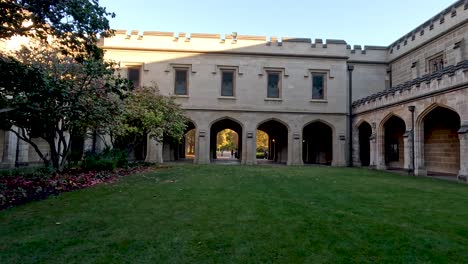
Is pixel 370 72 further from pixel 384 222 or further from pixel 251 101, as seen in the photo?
pixel 384 222

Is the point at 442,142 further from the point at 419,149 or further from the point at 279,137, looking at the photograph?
the point at 279,137

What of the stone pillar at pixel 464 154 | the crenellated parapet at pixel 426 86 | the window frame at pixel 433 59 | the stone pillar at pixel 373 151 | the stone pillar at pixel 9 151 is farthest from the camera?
the stone pillar at pixel 373 151

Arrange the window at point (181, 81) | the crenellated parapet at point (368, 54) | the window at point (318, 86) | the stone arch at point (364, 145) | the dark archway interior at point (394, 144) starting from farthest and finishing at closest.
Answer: the crenellated parapet at point (368, 54) < the stone arch at point (364, 145) < the window at point (318, 86) < the window at point (181, 81) < the dark archway interior at point (394, 144)

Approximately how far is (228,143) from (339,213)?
163ft

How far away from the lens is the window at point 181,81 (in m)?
21.8

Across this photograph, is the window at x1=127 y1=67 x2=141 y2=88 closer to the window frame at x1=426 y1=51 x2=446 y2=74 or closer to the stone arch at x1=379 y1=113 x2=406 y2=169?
the stone arch at x1=379 y1=113 x2=406 y2=169

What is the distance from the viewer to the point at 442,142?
1638 cm

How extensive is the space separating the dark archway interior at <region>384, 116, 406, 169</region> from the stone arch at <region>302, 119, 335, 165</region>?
4382mm

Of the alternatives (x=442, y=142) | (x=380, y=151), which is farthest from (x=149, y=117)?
(x=442, y=142)

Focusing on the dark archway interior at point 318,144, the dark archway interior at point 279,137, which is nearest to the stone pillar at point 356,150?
the dark archway interior at point 318,144

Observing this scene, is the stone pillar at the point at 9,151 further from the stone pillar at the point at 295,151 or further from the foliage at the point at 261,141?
the foliage at the point at 261,141

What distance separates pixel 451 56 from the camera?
16875mm

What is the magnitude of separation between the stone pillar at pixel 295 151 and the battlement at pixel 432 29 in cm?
981

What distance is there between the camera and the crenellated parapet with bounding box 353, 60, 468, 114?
1189 cm
